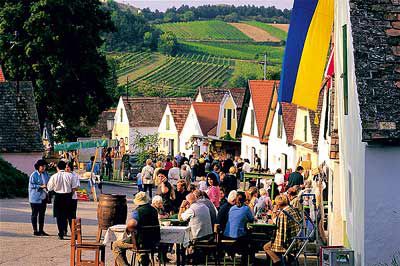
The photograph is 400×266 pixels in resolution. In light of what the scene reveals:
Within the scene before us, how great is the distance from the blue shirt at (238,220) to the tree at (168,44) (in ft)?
473

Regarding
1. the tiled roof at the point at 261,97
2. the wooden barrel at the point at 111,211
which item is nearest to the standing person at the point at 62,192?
the wooden barrel at the point at 111,211

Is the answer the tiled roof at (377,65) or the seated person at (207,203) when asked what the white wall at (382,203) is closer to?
the tiled roof at (377,65)

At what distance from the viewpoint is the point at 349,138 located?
16.1 m

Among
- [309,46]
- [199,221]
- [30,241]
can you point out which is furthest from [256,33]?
[309,46]

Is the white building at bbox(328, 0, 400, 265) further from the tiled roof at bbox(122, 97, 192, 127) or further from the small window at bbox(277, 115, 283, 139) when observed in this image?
the tiled roof at bbox(122, 97, 192, 127)

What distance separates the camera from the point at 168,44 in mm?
164875

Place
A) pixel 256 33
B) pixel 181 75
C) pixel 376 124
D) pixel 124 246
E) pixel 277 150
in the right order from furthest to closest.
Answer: pixel 256 33 → pixel 181 75 → pixel 277 150 → pixel 124 246 → pixel 376 124

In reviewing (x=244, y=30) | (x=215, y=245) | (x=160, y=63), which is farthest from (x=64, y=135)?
(x=244, y=30)

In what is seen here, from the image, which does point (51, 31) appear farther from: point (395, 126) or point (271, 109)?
point (395, 126)

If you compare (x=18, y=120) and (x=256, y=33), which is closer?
(x=18, y=120)

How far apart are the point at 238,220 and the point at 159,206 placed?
6.66 feet

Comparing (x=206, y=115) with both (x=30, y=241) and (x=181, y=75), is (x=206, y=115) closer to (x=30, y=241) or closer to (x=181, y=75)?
(x=181, y=75)

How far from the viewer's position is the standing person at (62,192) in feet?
80.4

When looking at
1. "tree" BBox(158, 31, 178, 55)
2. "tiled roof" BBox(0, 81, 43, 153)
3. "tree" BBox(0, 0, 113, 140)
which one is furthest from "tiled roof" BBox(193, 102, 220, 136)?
"tree" BBox(158, 31, 178, 55)
